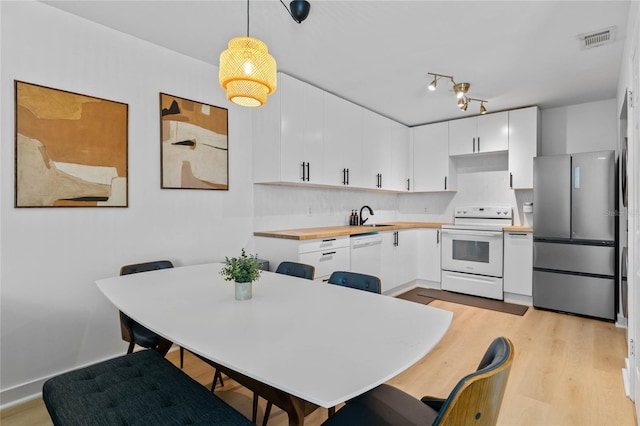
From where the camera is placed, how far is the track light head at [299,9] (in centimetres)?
205

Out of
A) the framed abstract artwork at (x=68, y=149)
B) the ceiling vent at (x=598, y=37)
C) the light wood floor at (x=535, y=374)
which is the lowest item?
the light wood floor at (x=535, y=374)

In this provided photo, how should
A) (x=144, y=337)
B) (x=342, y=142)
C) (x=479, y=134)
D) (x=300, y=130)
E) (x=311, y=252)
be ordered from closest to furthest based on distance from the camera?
1. (x=144, y=337)
2. (x=311, y=252)
3. (x=300, y=130)
4. (x=342, y=142)
5. (x=479, y=134)

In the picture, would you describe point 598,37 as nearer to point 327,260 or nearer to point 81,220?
point 327,260

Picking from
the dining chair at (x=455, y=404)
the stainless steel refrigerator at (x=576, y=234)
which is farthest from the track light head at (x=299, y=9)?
the stainless steel refrigerator at (x=576, y=234)

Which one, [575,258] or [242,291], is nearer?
[242,291]

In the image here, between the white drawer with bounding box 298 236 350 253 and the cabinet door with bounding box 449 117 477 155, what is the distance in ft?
7.73

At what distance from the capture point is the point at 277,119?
126 inches

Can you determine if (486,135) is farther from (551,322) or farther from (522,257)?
(551,322)

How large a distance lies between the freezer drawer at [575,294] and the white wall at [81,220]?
11.9ft

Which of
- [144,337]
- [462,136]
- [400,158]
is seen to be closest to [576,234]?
[462,136]

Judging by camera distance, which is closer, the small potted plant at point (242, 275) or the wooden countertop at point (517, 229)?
the small potted plant at point (242, 275)

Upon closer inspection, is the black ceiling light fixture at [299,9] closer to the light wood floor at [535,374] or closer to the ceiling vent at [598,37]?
the ceiling vent at [598,37]

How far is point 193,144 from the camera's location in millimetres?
2912

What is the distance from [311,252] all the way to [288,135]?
3.82 feet
